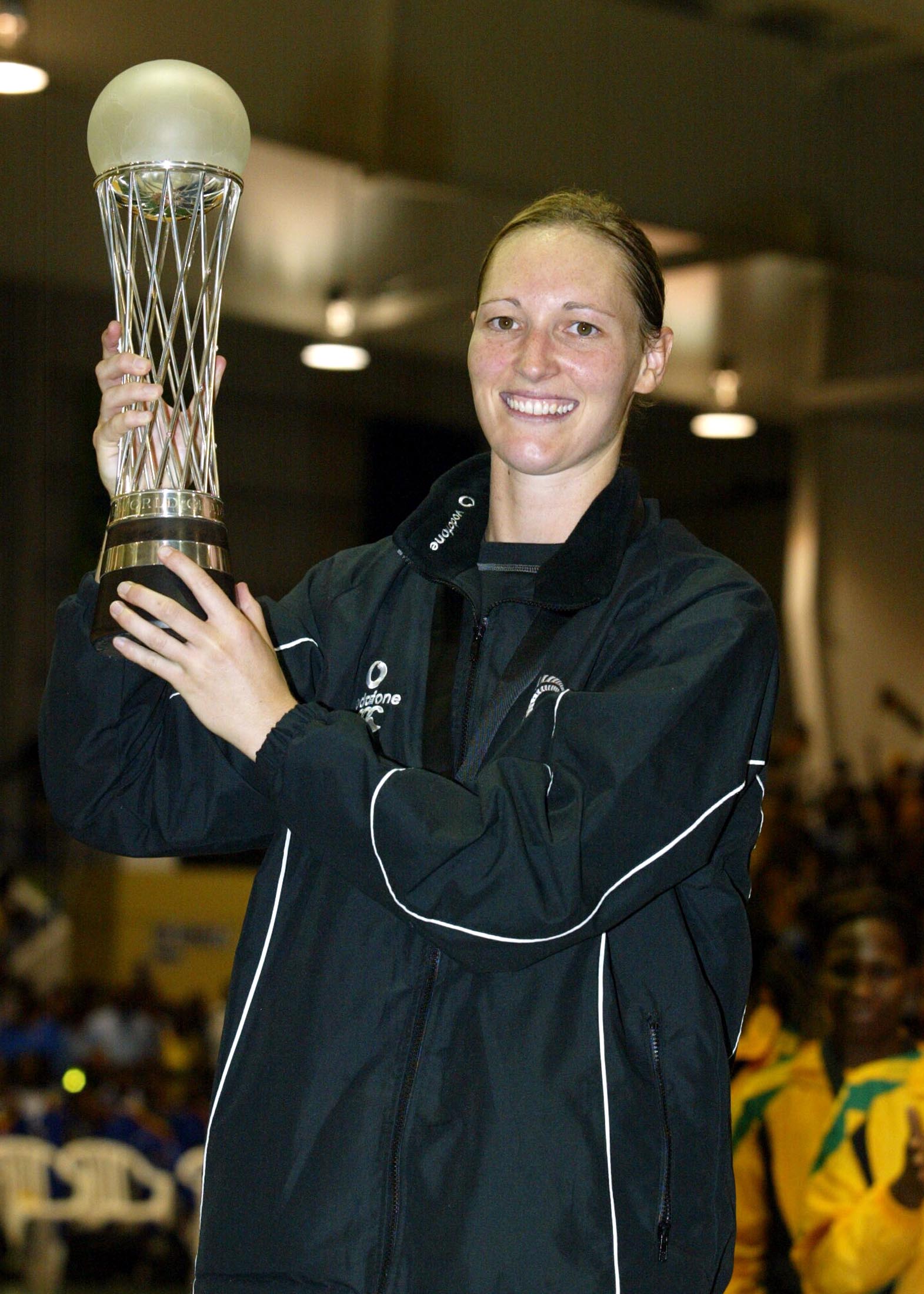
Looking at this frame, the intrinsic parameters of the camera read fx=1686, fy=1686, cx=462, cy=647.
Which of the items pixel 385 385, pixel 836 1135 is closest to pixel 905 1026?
pixel 836 1135

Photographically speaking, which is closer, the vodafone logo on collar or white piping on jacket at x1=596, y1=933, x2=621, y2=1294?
white piping on jacket at x1=596, y1=933, x2=621, y2=1294

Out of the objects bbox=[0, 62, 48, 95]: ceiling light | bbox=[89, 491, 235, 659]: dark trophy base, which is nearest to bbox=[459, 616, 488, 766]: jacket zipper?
bbox=[89, 491, 235, 659]: dark trophy base

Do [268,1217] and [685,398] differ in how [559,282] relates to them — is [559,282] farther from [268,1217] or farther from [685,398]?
[685,398]

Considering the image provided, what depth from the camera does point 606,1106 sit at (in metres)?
1.38

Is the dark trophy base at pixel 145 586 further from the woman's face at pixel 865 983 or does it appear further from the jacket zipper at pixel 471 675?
the woman's face at pixel 865 983

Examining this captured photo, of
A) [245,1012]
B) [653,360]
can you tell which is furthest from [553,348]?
[245,1012]

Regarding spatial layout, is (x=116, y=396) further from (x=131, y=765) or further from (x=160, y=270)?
(x=131, y=765)

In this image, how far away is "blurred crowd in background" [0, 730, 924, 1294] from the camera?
2939 millimetres

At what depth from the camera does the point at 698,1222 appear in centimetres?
142

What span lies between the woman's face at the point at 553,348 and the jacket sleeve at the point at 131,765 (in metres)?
0.41

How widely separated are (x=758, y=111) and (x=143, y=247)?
7.54m

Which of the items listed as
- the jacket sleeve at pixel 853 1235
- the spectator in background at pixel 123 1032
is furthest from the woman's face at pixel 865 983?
the spectator in background at pixel 123 1032

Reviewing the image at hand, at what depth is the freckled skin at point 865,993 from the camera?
3.31 metres

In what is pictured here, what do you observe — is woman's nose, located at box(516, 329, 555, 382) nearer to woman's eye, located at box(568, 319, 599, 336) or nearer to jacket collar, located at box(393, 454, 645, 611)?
woman's eye, located at box(568, 319, 599, 336)
